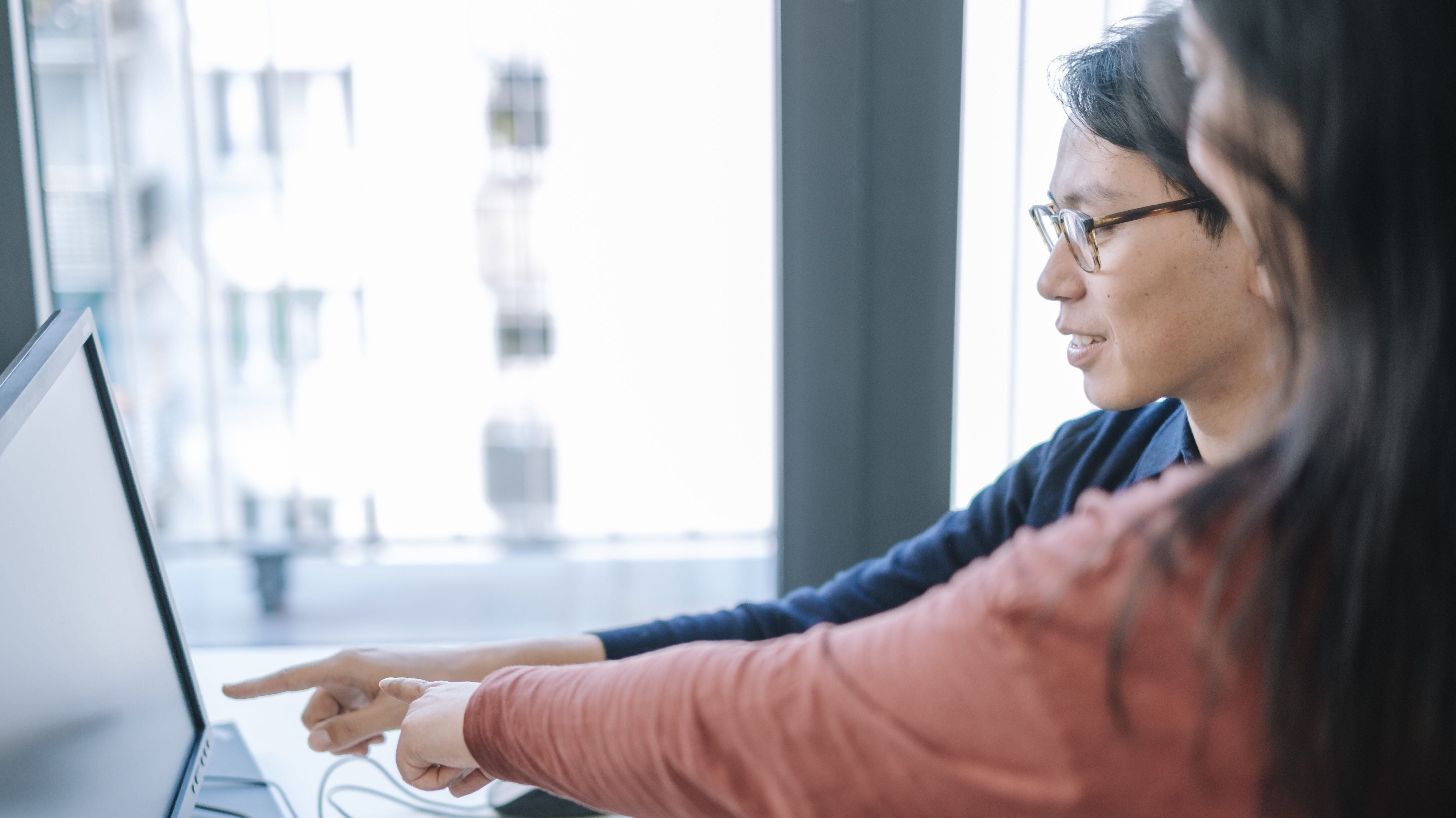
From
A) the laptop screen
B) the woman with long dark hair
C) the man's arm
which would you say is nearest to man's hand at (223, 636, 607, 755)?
the laptop screen

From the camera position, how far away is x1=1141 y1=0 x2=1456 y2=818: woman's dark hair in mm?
447

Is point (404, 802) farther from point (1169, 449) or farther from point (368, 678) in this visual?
point (1169, 449)

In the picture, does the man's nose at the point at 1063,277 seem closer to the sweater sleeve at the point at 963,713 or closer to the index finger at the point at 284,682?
the sweater sleeve at the point at 963,713

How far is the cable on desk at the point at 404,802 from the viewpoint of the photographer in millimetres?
948

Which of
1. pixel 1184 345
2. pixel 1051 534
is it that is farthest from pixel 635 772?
pixel 1184 345

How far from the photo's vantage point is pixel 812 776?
52 cm

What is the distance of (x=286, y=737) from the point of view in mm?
1108

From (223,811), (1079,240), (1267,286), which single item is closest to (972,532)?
(1079,240)

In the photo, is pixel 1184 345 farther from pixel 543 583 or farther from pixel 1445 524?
pixel 543 583

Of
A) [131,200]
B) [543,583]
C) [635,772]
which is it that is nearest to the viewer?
[635,772]

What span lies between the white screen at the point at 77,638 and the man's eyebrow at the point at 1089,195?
0.89 metres

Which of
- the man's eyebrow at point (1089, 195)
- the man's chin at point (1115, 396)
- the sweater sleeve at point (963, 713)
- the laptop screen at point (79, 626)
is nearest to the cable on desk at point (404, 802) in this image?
the laptop screen at point (79, 626)

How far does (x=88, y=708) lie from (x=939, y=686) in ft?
1.88

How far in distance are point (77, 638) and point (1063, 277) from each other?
92 centimetres
